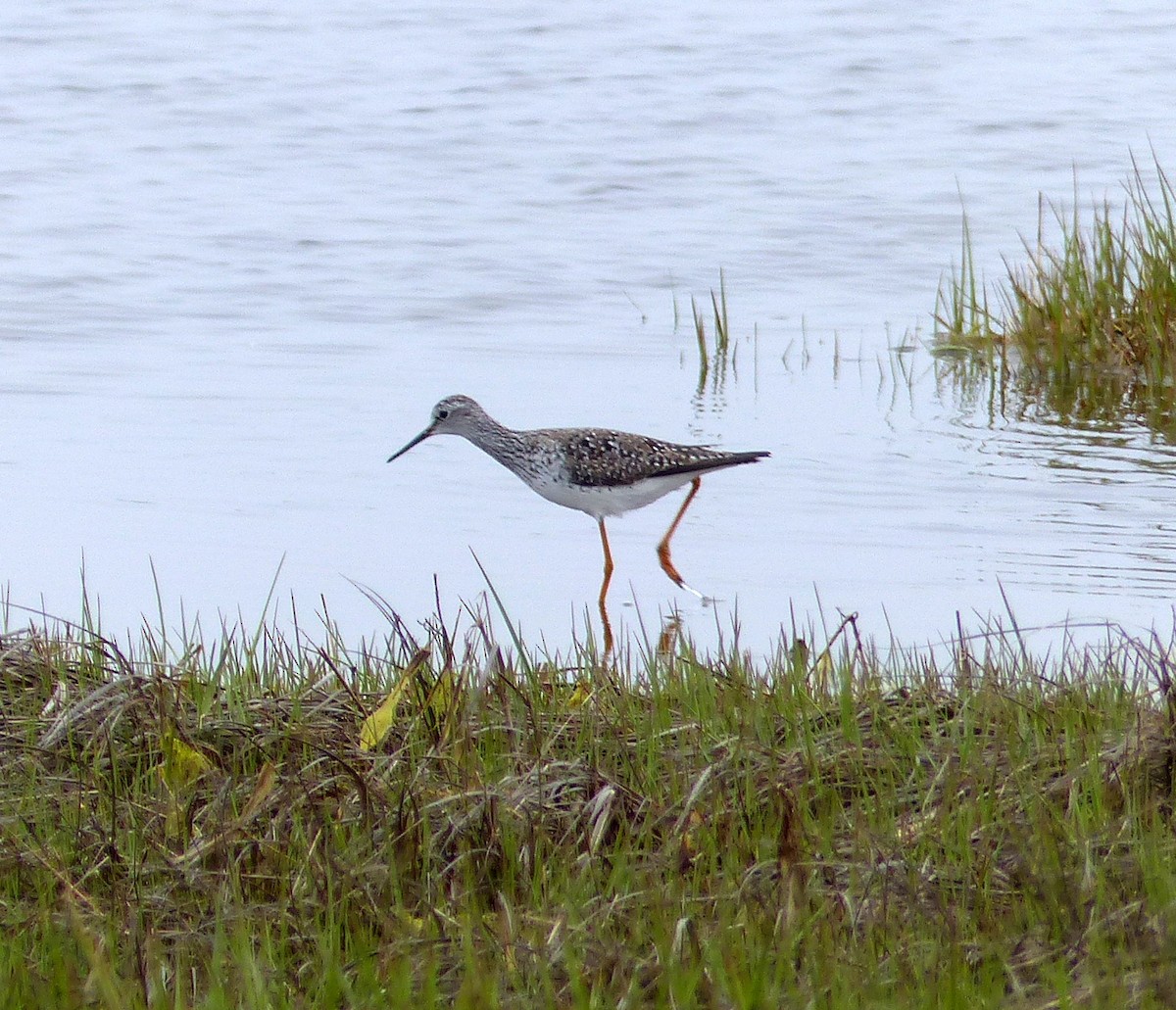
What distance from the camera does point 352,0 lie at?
Answer: 27.1 meters

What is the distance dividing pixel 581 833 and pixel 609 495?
477 cm

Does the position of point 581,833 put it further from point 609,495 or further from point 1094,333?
point 1094,333

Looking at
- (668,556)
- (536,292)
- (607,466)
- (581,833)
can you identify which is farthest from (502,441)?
(536,292)

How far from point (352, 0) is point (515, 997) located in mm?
24930

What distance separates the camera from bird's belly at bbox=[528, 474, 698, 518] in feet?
30.6

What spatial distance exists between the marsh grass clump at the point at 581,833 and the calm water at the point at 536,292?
77.8 inches

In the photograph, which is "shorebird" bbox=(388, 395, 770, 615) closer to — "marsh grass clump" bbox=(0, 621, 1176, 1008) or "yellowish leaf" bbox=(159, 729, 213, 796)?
"marsh grass clump" bbox=(0, 621, 1176, 1008)

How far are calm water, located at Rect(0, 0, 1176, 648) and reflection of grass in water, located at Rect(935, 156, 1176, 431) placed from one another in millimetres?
514

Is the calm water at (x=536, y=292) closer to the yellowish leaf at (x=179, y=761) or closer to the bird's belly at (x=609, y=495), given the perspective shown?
the bird's belly at (x=609, y=495)

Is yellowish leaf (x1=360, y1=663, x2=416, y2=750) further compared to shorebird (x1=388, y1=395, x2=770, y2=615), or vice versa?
shorebird (x1=388, y1=395, x2=770, y2=615)

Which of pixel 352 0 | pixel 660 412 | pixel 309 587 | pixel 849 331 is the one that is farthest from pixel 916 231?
pixel 352 0

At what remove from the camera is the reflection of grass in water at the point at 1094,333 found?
1188cm

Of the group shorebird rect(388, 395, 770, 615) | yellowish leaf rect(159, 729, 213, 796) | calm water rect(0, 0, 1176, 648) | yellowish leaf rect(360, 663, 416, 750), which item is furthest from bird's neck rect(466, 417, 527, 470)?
yellowish leaf rect(159, 729, 213, 796)

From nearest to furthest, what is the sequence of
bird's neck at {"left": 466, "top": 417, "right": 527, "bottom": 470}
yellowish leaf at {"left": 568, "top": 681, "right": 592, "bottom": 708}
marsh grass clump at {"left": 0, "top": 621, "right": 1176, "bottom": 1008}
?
marsh grass clump at {"left": 0, "top": 621, "right": 1176, "bottom": 1008}, yellowish leaf at {"left": 568, "top": 681, "right": 592, "bottom": 708}, bird's neck at {"left": 466, "top": 417, "right": 527, "bottom": 470}
